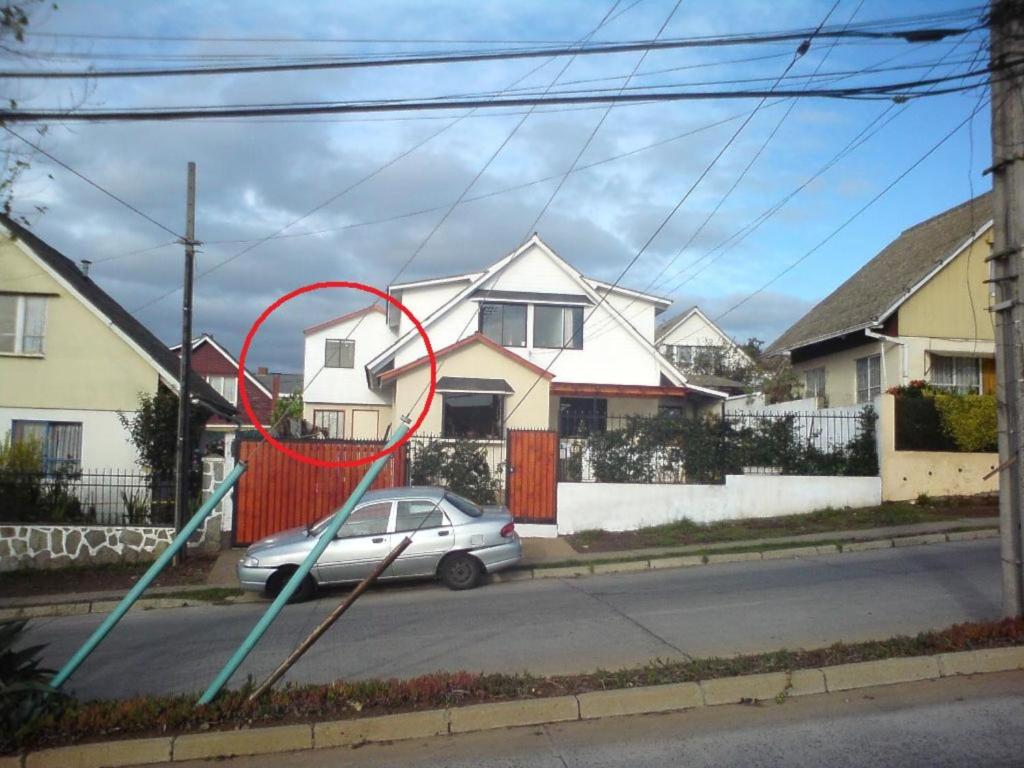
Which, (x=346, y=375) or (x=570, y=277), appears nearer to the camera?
(x=570, y=277)

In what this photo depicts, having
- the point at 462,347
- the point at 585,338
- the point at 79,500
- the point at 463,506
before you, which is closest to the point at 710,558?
the point at 463,506

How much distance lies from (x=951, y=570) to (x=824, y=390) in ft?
47.7

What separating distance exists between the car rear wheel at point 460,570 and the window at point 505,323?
16.4 m

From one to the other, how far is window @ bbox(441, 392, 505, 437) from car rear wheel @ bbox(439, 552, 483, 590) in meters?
11.6

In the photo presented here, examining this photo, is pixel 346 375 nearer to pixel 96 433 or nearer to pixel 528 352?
pixel 528 352

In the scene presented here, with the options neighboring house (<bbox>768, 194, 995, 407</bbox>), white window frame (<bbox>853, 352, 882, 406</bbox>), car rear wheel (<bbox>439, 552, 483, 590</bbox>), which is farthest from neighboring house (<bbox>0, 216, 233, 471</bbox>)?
white window frame (<bbox>853, 352, 882, 406</bbox>)

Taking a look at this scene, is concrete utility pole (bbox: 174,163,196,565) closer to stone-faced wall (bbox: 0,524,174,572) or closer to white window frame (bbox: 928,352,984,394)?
stone-faced wall (bbox: 0,524,174,572)

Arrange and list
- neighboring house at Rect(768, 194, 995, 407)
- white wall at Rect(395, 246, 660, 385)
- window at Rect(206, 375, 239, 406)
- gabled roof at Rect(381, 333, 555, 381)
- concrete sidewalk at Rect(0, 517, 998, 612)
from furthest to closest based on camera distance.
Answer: window at Rect(206, 375, 239, 406) → white wall at Rect(395, 246, 660, 385) → gabled roof at Rect(381, 333, 555, 381) → neighboring house at Rect(768, 194, 995, 407) → concrete sidewalk at Rect(0, 517, 998, 612)

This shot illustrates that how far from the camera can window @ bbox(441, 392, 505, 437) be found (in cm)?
2559

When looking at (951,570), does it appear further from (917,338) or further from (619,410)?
(619,410)

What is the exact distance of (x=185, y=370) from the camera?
54.3ft

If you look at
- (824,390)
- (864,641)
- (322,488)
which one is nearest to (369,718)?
(864,641)

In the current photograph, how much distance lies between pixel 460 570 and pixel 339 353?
2552 cm

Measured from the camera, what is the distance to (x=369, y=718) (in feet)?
22.2
